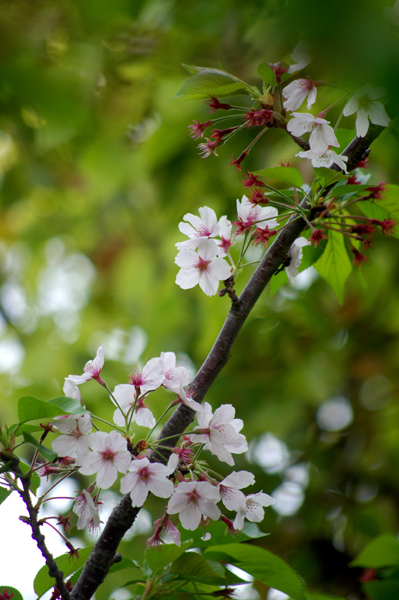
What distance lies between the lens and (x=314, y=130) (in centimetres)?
101

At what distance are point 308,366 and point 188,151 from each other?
1.65 meters

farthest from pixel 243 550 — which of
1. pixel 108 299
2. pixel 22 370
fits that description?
pixel 108 299

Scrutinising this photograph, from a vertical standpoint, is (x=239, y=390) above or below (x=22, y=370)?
below

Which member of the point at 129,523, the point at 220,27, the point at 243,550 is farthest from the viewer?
the point at 220,27

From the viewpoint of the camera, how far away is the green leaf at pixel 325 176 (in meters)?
0.96

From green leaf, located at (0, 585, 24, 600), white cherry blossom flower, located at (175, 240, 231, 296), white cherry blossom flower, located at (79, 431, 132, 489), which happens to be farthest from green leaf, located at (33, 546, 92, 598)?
white cherry blossom flower, located at (175, 240, 231, 296)

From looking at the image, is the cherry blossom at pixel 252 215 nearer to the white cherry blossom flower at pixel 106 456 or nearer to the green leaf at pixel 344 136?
the green leaf at pixel 344 136

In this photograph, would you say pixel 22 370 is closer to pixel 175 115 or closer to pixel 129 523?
pixel 175 115

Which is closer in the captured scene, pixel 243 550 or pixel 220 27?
pixel 243 550

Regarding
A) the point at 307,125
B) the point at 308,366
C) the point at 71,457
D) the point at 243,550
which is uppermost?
the point at 308,366

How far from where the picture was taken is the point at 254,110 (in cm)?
105

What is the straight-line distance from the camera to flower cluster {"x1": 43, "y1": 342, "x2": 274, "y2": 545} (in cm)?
89

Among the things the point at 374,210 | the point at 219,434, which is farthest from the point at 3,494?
the point at 374,210

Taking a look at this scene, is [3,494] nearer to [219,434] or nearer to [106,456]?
[106,456]
